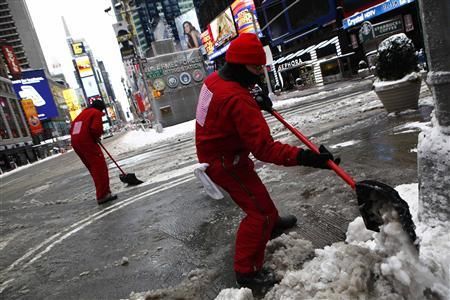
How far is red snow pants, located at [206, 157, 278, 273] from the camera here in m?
2.61

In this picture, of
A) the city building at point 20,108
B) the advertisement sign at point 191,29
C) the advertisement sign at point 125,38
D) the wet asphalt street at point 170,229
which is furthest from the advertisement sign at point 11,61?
the wet asphalt street at point 170,229

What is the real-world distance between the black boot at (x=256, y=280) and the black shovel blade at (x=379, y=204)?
850 mm

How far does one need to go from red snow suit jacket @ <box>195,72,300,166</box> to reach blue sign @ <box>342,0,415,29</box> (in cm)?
2596

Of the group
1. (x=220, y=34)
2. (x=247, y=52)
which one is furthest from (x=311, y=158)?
(x=220, y=34)

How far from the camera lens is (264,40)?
128ft

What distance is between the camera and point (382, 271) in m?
1.98

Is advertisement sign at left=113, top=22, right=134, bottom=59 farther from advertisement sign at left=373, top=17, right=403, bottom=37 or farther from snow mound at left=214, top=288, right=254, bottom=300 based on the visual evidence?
snow mound at left=214, top=288, right=254, bottom=300

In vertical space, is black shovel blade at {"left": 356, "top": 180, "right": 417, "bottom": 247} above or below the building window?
below

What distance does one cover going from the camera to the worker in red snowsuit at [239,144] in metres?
2.46

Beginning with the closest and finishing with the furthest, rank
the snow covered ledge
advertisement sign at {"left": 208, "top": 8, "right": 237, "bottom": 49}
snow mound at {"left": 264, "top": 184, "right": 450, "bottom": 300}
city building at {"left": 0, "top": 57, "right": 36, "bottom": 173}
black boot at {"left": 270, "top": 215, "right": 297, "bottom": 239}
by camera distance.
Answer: snow mound at {"left": 264, "top": 184, "right": 450, "bottom": 300} → the snow covered ledge → black boot at {"left": 270, "top": 215, "right": 297, "bottom": 239} → advertisement sign at {"left": 208, "top": 8, "right": 237, "bottom": 49} → city building at {"left": 0, "top": 57, "right": 36, "bottom": 173}

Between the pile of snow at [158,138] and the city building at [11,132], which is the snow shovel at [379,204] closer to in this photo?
the pile of snow at [158,138]

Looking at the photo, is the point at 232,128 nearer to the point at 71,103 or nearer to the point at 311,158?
the point at 311,158

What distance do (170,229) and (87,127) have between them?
3.16 m

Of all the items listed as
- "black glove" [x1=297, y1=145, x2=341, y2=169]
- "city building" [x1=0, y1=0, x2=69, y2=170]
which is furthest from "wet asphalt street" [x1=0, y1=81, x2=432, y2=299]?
"city building" [x1=0, y1=0, x2=69, y2=170]
